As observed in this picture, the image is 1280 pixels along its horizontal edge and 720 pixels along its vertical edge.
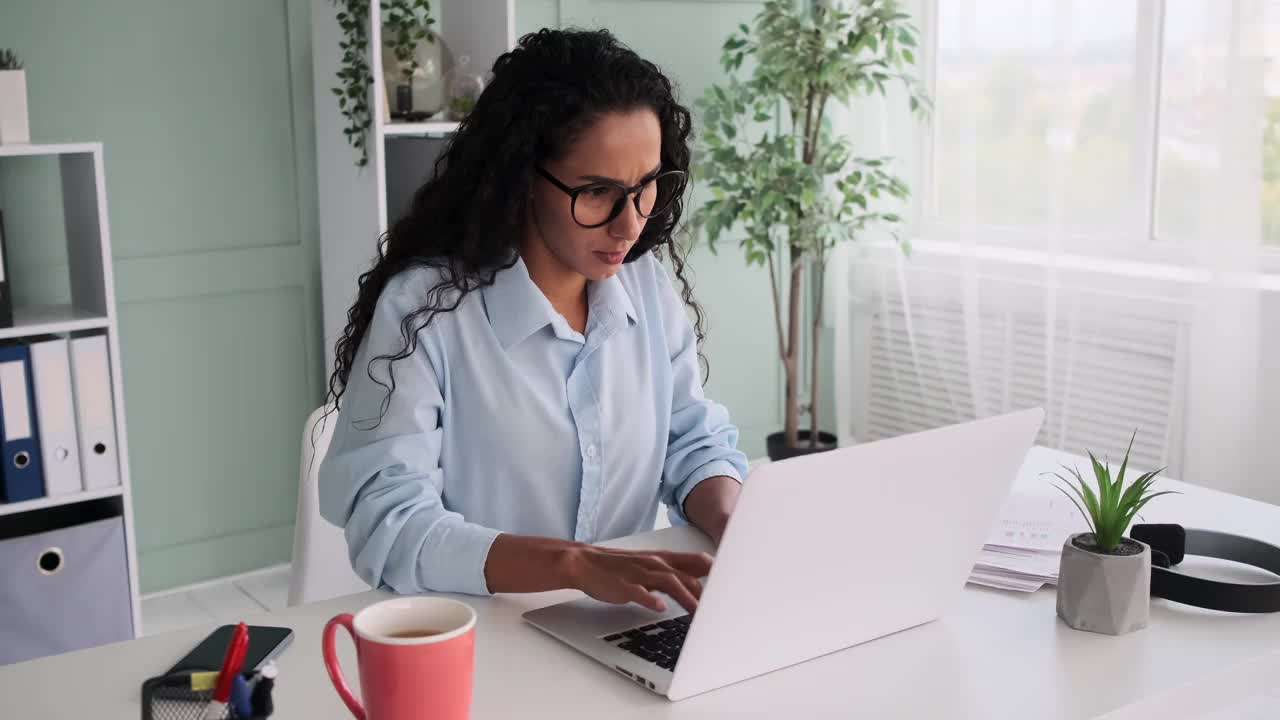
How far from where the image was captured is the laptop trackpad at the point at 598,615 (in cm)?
118

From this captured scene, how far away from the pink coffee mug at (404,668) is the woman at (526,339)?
44 cm

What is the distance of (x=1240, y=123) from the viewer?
3.08 metres

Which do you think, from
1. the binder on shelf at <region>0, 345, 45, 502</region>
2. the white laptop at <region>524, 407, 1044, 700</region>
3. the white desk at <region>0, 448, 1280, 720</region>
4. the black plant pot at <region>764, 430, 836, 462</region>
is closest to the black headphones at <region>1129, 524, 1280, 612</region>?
the white desk at <region>0, 448, 1280, 720</region>

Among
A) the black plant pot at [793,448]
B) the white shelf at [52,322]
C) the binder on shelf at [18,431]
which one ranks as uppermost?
the white shelf at [52,322]

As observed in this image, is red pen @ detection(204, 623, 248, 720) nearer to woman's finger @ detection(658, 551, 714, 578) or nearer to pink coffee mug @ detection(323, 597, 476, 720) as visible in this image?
pink coffee mug @ detection(323, 597, 476, 720)

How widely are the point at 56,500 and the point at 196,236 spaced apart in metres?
0.81

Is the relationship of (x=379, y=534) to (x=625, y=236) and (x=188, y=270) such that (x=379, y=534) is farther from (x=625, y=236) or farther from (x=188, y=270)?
(x=188, y=270)

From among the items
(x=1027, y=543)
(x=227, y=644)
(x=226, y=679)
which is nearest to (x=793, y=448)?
(x=1027, y=543)

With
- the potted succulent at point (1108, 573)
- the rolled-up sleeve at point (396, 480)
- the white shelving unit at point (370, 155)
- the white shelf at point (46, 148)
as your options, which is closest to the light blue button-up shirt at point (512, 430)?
the rolled-up sleeve at point (396, 480)

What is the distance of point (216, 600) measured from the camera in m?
3.17

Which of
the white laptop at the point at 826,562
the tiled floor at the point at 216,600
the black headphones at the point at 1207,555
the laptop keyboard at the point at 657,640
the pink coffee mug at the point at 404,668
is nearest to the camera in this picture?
the pink coffee mug at the point at 404,668

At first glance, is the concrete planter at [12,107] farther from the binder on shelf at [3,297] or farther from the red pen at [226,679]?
the red pen at [226,679]

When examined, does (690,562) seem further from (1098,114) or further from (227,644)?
(1098,114)

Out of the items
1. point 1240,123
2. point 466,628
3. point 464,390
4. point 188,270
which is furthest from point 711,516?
point 1240,123
